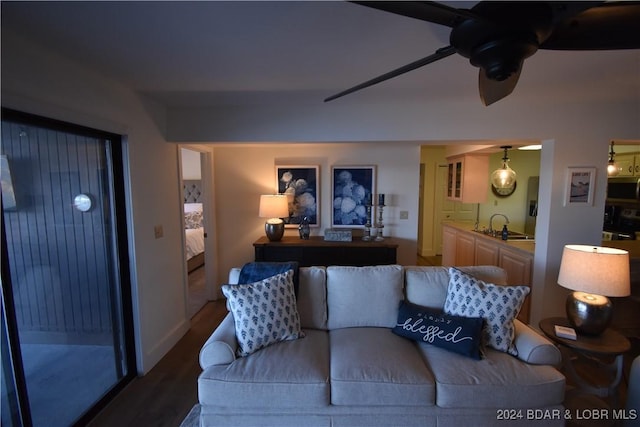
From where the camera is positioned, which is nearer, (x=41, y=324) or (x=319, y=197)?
(x=41, y=324)

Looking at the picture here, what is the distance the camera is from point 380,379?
5.13ft

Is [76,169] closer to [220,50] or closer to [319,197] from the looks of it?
[220,50]

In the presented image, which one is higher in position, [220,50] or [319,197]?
[220,50]

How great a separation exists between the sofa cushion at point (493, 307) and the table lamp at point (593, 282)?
38cm

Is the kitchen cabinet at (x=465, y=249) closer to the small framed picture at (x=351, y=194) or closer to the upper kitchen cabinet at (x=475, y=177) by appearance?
the upper kitchen cabinet at (x=475, y=177)

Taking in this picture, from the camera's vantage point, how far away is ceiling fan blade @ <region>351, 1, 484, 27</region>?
2.65 feet

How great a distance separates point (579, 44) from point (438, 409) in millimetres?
1805

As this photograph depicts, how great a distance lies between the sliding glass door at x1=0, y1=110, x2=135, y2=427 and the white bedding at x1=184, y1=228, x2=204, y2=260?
2482mm

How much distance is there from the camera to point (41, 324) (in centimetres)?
175

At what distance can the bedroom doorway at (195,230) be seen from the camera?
363cm

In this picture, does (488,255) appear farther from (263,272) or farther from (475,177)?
(263,272)

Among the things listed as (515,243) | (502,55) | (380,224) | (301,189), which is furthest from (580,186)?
(301,189)

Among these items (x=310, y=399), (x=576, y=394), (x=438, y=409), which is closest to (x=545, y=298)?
(x=576, y=394)

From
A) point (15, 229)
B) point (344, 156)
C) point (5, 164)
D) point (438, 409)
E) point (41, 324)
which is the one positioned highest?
point (344, 156)
